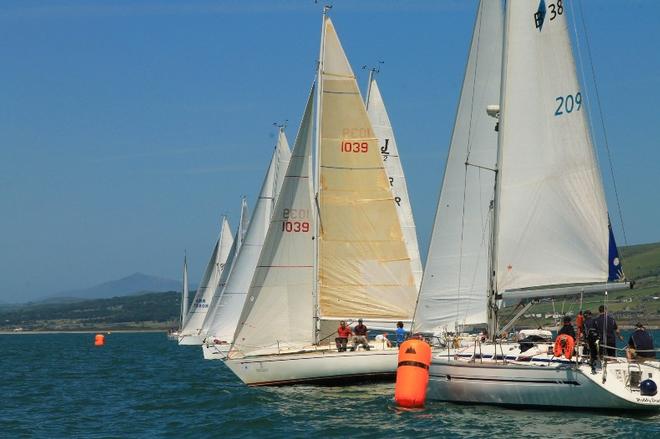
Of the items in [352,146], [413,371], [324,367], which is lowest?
[413,371]

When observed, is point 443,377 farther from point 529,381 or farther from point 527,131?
point 527,131

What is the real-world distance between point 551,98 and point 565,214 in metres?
2.86

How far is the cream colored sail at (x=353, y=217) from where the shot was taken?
1422 inches

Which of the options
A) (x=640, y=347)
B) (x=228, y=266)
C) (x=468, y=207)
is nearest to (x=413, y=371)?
(x=640, y=347)

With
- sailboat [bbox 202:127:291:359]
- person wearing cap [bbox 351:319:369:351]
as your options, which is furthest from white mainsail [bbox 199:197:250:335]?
person wearing cap [bbox 351:319:369:351]

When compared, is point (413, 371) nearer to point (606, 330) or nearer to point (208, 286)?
point (606, 330)

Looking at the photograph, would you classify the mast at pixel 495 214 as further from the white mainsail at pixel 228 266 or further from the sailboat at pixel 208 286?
the sailboat at pixel 208 286

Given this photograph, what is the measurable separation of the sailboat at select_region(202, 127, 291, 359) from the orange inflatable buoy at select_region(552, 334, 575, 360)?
28171 mm

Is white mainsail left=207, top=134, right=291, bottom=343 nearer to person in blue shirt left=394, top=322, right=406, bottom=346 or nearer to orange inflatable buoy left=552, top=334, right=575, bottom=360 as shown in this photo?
person in blue shirt left=394, top=322, right=406, bottom=346

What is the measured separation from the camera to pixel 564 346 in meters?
25.9

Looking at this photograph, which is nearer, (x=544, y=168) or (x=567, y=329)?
(x=567, y=329)

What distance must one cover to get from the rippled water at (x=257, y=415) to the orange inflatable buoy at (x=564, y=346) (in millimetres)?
1328

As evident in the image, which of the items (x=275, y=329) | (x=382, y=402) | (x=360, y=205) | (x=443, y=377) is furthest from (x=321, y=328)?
(x=443, y=377)

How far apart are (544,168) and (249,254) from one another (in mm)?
27717
